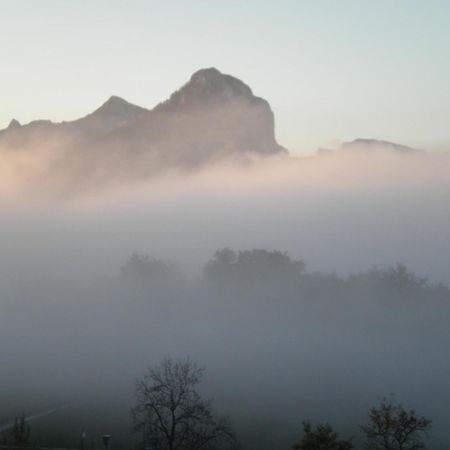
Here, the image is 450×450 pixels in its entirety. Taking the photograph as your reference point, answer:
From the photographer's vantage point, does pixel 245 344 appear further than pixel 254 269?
No

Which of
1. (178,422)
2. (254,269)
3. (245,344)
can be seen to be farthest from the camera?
(254,269)

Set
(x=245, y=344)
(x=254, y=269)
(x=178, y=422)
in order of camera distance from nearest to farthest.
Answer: (x=178, y=422) → (x=245, y=344) → (x=254, y=269)

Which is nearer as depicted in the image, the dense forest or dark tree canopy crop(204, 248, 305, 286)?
the dense forest

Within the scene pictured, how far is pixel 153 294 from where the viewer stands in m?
183

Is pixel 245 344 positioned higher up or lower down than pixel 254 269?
lower down

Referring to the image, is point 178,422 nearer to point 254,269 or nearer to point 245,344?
point 245,344

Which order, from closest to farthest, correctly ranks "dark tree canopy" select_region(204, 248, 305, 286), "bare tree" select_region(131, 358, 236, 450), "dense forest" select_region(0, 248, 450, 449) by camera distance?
"bare tree" select_region(131, 358, 236, 450), "dense forest" select_region(0, 248, 450, 449), "dark tree canopy" select_region(204, 248, 305, 286)

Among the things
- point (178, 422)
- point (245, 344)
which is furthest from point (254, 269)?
point (178, 422)

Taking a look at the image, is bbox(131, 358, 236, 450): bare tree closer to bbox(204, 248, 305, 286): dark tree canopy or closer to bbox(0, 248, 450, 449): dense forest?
bbox(0, 248, 450, 449): dense forest

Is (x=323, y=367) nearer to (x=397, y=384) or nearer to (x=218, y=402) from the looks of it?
(x=397, y=384)

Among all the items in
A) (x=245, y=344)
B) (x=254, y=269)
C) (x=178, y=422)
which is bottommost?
(x=178, y=422)

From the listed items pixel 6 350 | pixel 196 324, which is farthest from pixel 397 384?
pixel 6 350

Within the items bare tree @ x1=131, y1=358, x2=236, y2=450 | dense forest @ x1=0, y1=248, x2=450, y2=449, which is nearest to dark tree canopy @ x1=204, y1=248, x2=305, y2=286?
dense forest @ x1=0, y1=248, x2=450, y2=449

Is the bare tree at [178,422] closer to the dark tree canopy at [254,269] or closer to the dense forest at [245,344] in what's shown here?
the dense forest at [245,344]
